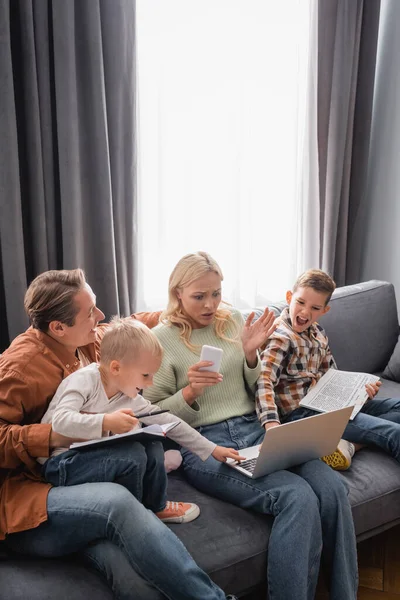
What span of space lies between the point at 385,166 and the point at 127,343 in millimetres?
2636

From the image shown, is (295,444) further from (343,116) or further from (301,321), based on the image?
(343,116)

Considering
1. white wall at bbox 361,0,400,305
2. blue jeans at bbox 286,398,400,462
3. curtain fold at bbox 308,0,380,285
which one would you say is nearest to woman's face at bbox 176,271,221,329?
blue jeans at bbox 286,398,400,462

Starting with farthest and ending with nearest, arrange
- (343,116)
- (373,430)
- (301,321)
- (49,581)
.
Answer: (343,116) → (301,321) → (373,430) → (49,581)

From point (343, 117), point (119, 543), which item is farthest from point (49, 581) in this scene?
point (343, 117)

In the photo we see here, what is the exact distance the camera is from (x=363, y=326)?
272 centimetres

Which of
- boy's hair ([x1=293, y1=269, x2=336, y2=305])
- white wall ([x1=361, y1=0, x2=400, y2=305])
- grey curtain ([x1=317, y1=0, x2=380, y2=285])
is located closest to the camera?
boy's hair ([x1=293, y1=269, x2=336, y2=305])

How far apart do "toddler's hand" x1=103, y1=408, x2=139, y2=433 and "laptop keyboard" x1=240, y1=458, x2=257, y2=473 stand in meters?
0.42

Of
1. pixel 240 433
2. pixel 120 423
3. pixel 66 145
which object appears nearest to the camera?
pixel 120 423

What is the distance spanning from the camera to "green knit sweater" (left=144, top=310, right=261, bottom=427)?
1.92 metres

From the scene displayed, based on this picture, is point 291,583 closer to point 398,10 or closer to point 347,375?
point 347,375

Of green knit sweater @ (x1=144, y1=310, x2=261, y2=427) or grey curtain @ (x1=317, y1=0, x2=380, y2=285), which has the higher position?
grey curtain @ (x1=317, y1=0, x2=380, y2=285)

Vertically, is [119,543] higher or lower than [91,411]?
lower

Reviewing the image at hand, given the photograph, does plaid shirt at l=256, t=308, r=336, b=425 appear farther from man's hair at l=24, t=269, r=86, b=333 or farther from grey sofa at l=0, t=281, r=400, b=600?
man's hair at l=24, t=269, r=86, b=333

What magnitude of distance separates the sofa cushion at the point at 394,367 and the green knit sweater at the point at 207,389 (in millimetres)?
924
